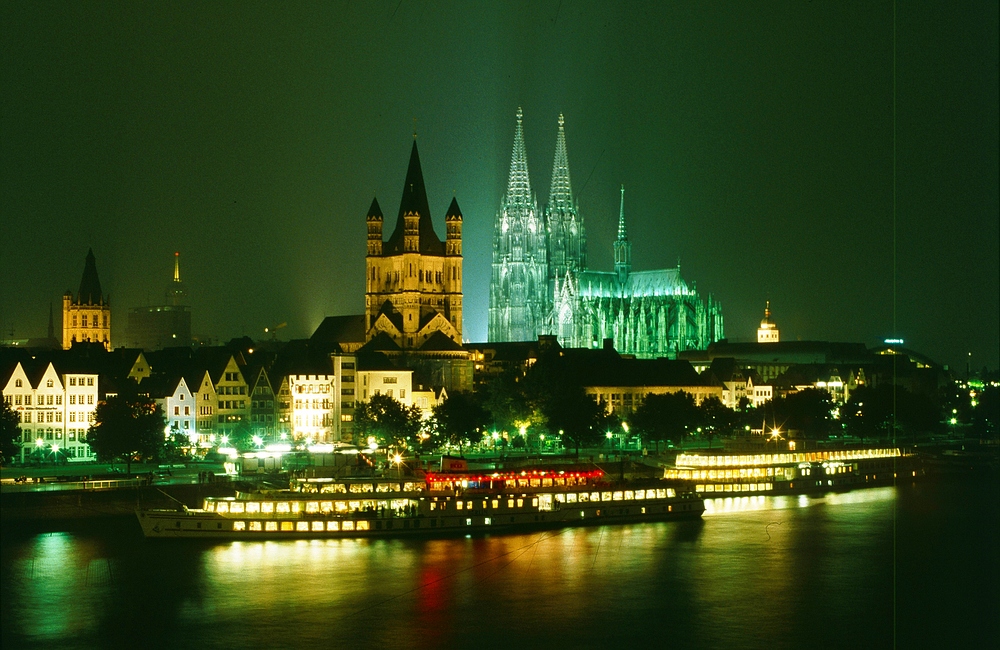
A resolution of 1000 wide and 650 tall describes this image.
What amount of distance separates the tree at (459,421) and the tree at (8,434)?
2385cm

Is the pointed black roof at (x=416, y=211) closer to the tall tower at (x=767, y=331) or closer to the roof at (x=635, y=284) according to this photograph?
the roof at (x=635, y=284)

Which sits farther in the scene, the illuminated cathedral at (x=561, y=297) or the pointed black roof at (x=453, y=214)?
the illuminated cathedral at (x=561, y=297)

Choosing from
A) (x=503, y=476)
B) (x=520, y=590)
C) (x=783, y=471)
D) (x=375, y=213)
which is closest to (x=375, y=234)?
(x=375, y=213)

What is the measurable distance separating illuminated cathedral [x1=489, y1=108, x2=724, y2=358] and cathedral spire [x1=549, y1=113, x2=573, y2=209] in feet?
0.31

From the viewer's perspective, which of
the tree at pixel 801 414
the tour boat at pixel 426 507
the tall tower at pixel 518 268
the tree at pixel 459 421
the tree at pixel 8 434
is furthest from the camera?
the tall tower at pixel 518 268

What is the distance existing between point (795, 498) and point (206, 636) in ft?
125

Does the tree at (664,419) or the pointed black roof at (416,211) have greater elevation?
the pointed black roof at (416,211)

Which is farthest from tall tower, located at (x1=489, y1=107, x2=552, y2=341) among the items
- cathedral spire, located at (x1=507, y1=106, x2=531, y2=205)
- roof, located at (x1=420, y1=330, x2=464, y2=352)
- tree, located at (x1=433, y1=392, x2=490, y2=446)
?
Answer: tree, located at (x1=433, y1=392, x2=490, y2=446)

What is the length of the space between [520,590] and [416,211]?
58.6 metres

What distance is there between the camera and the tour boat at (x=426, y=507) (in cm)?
5262

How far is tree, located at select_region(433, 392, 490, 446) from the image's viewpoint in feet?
263

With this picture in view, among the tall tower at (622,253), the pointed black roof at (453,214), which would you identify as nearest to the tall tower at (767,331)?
the tall tower at (622,253)

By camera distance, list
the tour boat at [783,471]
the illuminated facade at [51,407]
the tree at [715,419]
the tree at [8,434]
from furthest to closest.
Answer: the tree at [715,419] → the tour boat at [783,471] → the illuminated facade at [51,407] → the tree at [8,434]

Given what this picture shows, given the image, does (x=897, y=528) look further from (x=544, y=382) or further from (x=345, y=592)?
(x=544, y=382)
